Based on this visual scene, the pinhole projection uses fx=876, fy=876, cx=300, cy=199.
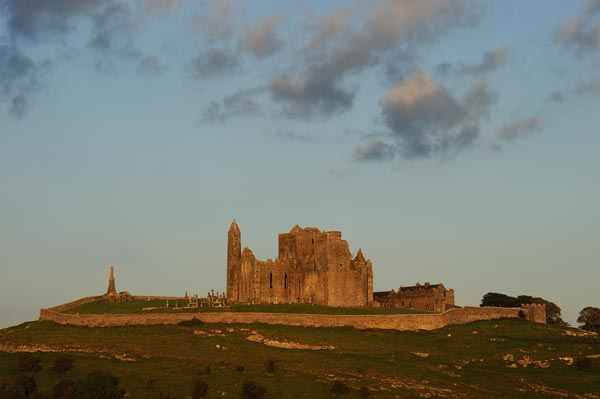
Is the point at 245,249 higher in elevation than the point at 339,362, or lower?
higher

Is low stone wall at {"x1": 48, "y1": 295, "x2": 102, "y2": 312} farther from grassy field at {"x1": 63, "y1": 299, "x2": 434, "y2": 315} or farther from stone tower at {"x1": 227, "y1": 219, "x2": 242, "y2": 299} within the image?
stone tower at {"x1": 227, "y1": 219, "x2": 242, "y2": 299}

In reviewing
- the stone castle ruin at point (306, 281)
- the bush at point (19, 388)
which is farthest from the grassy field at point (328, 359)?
the stone castle ruin at point (306, 281)

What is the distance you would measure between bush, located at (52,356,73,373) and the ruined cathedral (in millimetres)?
40213

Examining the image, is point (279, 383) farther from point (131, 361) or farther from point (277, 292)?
point (277, 292)

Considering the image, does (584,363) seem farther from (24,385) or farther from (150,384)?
(24,385)

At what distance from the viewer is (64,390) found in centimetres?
7350

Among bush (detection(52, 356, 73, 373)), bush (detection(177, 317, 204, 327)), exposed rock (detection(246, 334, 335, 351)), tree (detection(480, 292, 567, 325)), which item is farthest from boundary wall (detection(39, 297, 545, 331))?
tree (detection(480, 292, 567, 325))

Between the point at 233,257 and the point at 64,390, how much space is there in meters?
50.7

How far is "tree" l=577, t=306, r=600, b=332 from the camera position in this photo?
124000 mm

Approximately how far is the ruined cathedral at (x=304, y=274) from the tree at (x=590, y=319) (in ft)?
103

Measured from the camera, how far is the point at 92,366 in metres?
82.1

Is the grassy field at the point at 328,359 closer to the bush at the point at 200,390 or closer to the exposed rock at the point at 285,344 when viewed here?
the exposed rock at the point at 285,344

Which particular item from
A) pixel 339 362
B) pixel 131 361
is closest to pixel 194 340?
pixel 131 361

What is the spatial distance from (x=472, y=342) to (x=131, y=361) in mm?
35859
